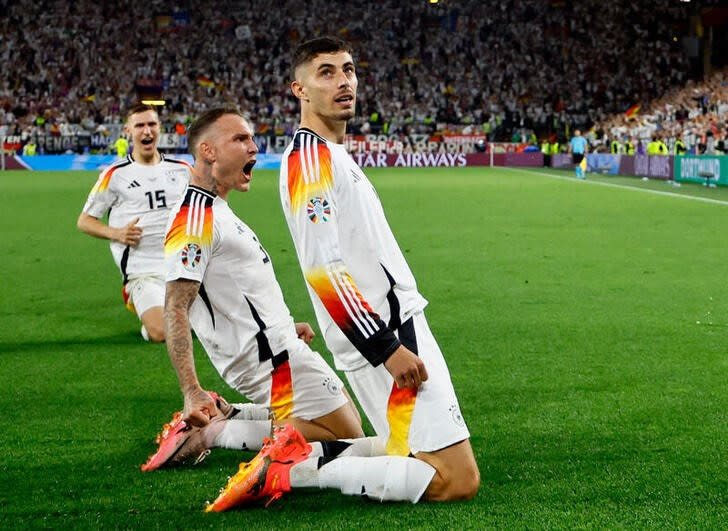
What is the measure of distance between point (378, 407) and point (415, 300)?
0.48 meters

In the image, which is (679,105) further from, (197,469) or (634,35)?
(197,469)

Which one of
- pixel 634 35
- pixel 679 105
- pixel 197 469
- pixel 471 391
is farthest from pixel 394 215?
pixel 634 35

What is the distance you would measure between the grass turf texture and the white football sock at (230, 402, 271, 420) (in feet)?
0.97

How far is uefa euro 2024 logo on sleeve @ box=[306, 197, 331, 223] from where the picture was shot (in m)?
3.95

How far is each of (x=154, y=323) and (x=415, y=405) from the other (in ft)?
14.4

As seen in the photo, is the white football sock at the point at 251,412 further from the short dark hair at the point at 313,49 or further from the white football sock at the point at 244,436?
the short dark hair at the point at 313,49

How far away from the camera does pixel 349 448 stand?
4.48 meters

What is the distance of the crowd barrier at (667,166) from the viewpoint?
29156 mm

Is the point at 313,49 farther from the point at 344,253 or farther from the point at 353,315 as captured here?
the point at 353,315

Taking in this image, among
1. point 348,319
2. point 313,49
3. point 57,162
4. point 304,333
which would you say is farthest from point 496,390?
point 57,162

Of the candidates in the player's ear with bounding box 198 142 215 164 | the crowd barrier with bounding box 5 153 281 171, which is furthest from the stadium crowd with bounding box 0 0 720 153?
the player's ear with bounding box 198 142 215 164

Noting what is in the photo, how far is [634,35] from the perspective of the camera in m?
56.8

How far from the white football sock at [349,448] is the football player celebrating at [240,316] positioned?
1.07 ft

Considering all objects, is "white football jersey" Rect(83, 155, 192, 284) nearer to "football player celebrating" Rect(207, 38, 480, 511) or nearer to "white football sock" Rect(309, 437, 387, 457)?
"white football sock" Rect(309, 437, 387, 457)
